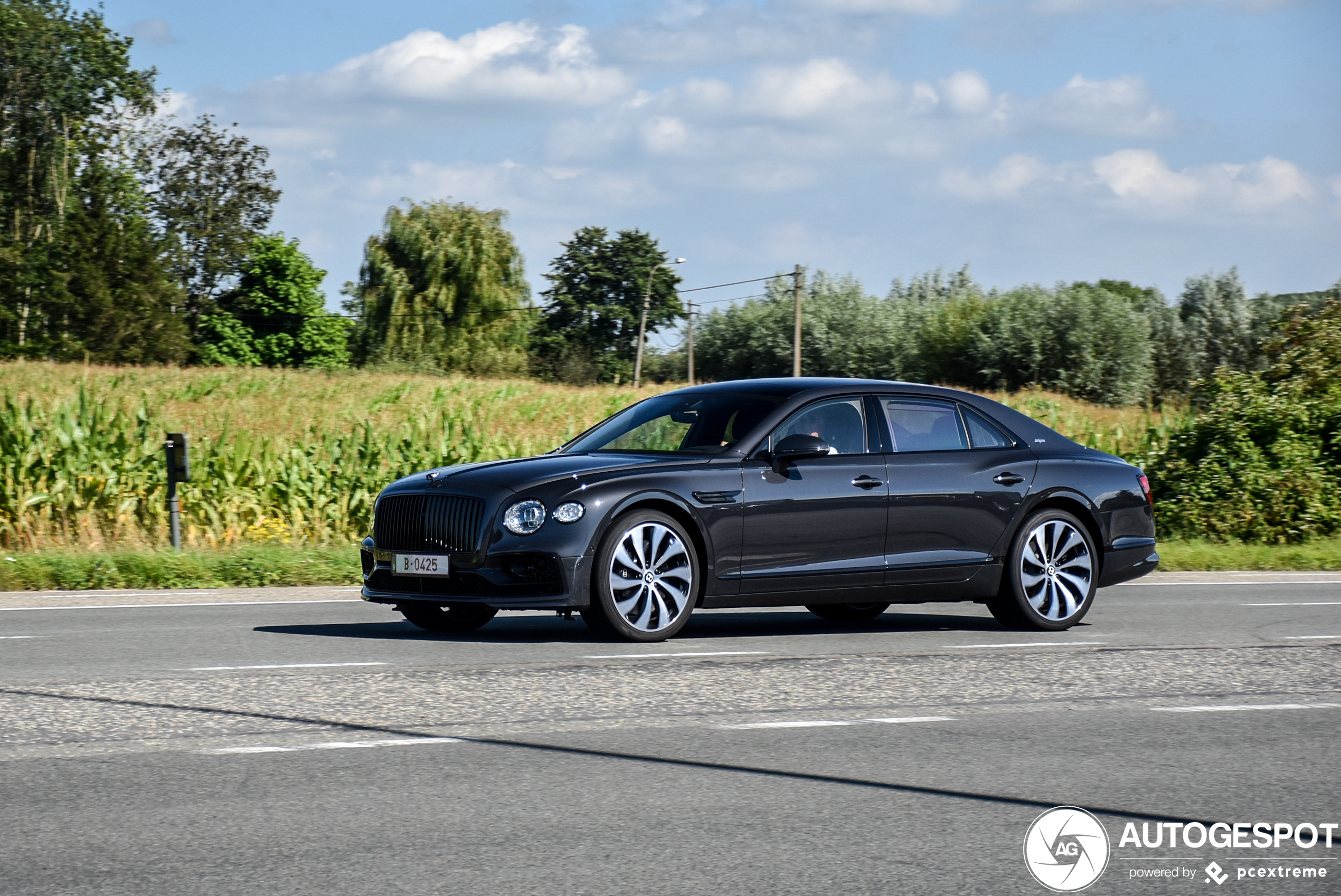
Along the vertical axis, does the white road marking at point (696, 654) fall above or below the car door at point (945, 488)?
below

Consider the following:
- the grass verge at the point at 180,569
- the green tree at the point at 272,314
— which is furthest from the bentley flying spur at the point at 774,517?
the green tree at the point at 272,314

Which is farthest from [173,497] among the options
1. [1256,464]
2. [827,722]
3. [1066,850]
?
[1256,464]

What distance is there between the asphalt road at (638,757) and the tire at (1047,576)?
32cm

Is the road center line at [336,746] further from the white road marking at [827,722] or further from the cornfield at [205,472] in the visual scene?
the cornfield at [205,472]

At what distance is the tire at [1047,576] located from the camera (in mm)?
10492

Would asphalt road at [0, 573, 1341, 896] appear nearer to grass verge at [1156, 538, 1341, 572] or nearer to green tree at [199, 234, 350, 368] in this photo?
grass verge at [1156, 538, 1341, 572]

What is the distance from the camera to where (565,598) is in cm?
895

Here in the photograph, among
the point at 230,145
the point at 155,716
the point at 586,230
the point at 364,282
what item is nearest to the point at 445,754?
the point at 155,716

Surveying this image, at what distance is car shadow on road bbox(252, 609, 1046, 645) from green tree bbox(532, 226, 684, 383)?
290ft

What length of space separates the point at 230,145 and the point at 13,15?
1729 centimetres

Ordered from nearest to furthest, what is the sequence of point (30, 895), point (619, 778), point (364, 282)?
point (30, 895)
point (619, 778)
point (364, 282)

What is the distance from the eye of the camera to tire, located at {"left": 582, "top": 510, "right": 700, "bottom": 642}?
909cm

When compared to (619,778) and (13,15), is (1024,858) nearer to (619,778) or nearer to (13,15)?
(619,778)

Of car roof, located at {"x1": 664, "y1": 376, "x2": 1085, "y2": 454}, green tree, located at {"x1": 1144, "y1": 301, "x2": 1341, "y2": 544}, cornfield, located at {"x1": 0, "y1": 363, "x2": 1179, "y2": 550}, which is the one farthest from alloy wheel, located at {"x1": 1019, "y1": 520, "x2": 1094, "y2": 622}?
green tree, located at {"x1": 1144, "y1": 301, "x2": 1341, "y2": 544}
